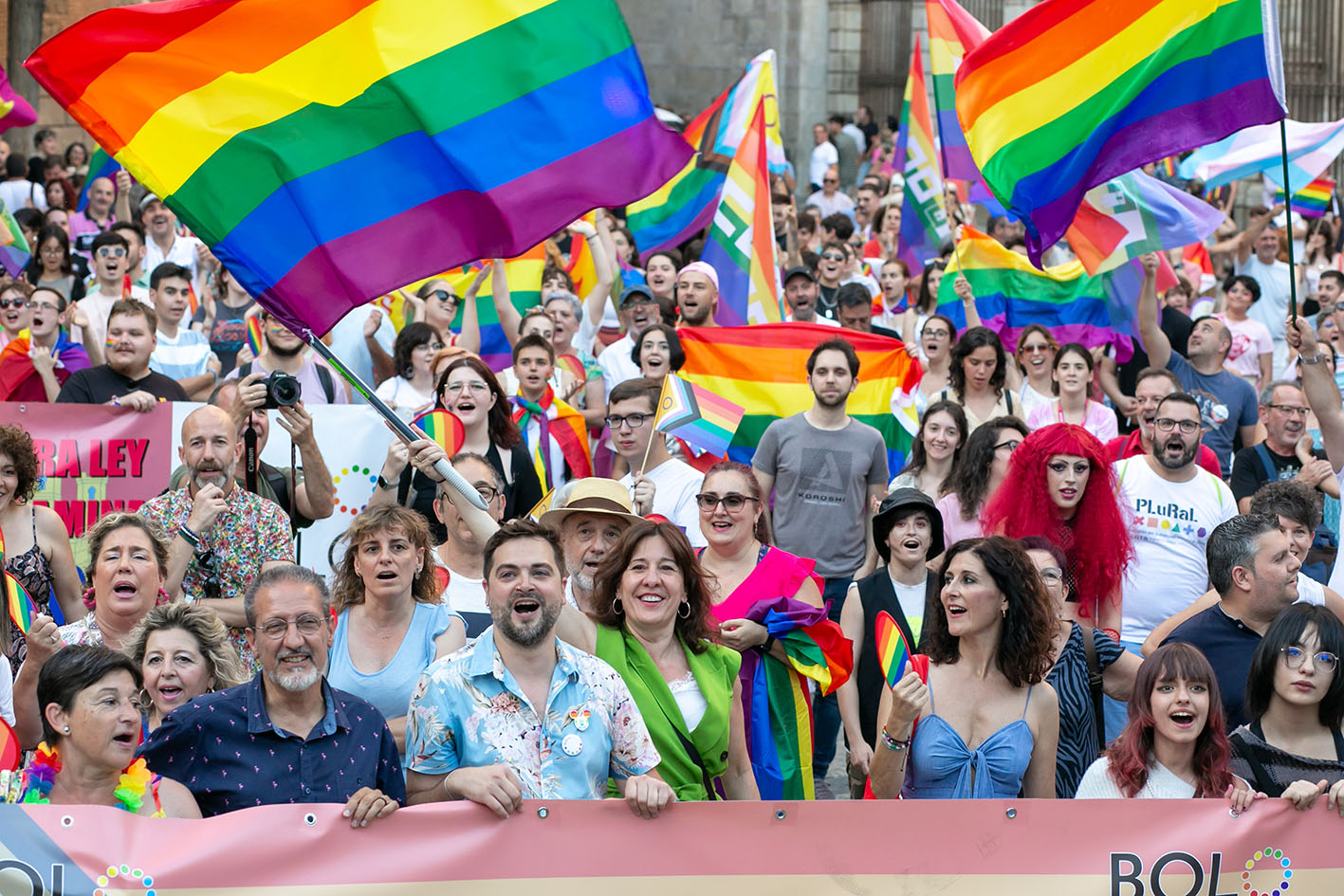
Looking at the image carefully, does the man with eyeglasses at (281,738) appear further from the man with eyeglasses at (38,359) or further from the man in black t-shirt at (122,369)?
the man with eyeglasses at (38,359)

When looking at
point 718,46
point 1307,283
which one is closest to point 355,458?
point 1307,283

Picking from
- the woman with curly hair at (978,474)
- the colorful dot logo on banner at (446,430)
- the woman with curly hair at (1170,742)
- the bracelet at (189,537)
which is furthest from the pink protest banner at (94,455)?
the woman with curly hair at (1170,742)

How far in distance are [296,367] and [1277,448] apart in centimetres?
520

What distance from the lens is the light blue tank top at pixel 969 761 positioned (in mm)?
5285

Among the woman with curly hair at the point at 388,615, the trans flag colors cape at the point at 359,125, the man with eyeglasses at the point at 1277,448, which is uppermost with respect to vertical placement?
the trans flag colors cape at the point at 359,125

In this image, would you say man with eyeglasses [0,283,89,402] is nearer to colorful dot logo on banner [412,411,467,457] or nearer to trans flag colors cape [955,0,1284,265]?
colorful dot logo on banner [412,411,467,457]

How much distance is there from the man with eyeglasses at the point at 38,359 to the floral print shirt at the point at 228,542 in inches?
108

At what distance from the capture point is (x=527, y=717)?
4.84 meters

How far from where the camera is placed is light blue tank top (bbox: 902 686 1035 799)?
5.29 metres

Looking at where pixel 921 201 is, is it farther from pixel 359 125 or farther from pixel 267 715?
pixel 267 715

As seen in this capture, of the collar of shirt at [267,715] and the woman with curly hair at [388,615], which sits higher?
the woman with curly hair at [388,615]

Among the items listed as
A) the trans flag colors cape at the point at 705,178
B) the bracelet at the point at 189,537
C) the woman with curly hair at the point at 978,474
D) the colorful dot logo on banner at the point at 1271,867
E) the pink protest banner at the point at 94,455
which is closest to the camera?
the colorful dot logo on banner at the point at 1271,867

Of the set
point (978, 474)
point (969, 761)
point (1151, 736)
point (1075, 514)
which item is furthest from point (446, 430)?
point (1151, 736)

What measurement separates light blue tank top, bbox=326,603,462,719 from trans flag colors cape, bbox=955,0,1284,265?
300 centimetres
